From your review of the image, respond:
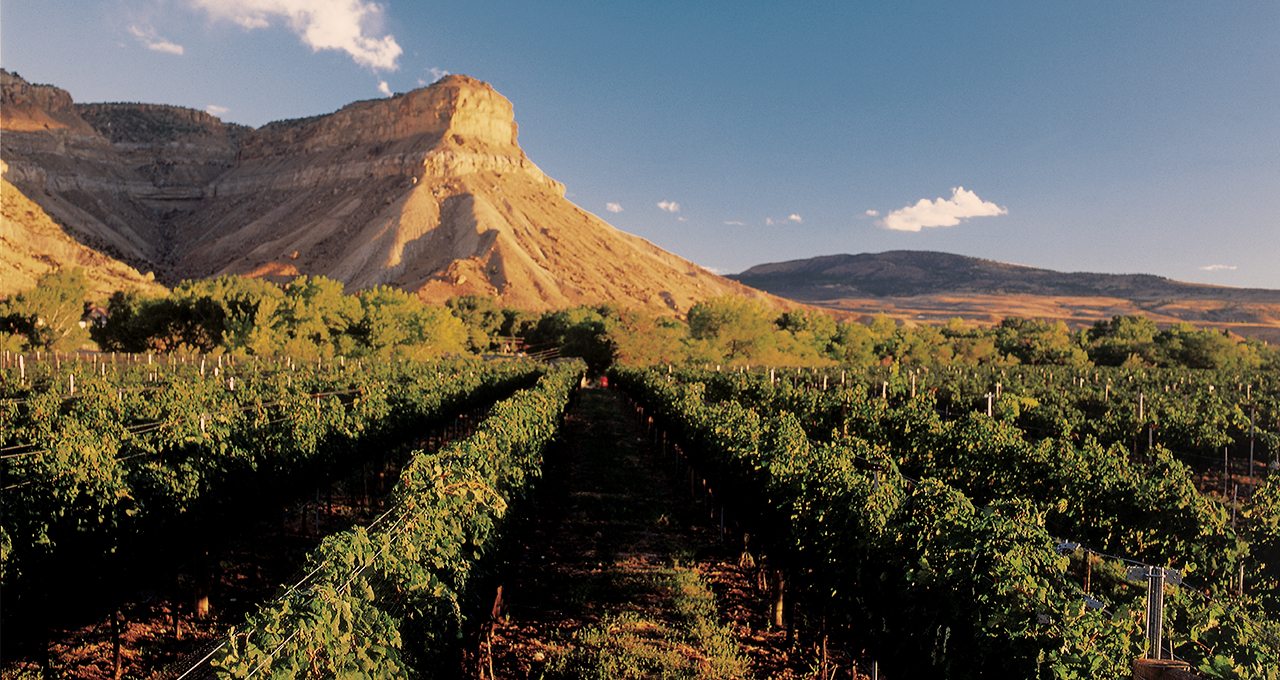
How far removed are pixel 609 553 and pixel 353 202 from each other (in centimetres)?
13728

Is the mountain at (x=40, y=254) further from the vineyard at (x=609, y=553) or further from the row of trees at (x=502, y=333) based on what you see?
the vineyard at (x=609, y=553)

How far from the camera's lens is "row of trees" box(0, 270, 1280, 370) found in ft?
165

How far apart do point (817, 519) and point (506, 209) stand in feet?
418

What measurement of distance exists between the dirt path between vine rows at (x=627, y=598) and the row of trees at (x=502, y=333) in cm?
3841

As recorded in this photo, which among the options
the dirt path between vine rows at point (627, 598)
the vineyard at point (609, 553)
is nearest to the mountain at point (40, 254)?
the vineyard at point (609, 553)

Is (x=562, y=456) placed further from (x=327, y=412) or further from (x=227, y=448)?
(x=227, y=448)

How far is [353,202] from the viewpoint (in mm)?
134875

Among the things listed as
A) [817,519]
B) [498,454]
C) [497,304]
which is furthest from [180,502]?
[497,304]

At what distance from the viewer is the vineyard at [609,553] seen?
4836 mm

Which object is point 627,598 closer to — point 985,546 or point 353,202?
point 985,546

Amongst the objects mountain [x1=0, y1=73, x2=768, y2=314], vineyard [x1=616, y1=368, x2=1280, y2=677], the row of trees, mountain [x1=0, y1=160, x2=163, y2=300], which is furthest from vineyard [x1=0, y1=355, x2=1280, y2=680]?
mountain [x1=0, y1=73, x2=768, y2=314]

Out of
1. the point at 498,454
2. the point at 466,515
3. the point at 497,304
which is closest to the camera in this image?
the point at 466,515

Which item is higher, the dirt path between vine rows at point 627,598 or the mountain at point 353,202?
the mountain at point 353,202

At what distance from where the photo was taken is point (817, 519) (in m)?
7.83
